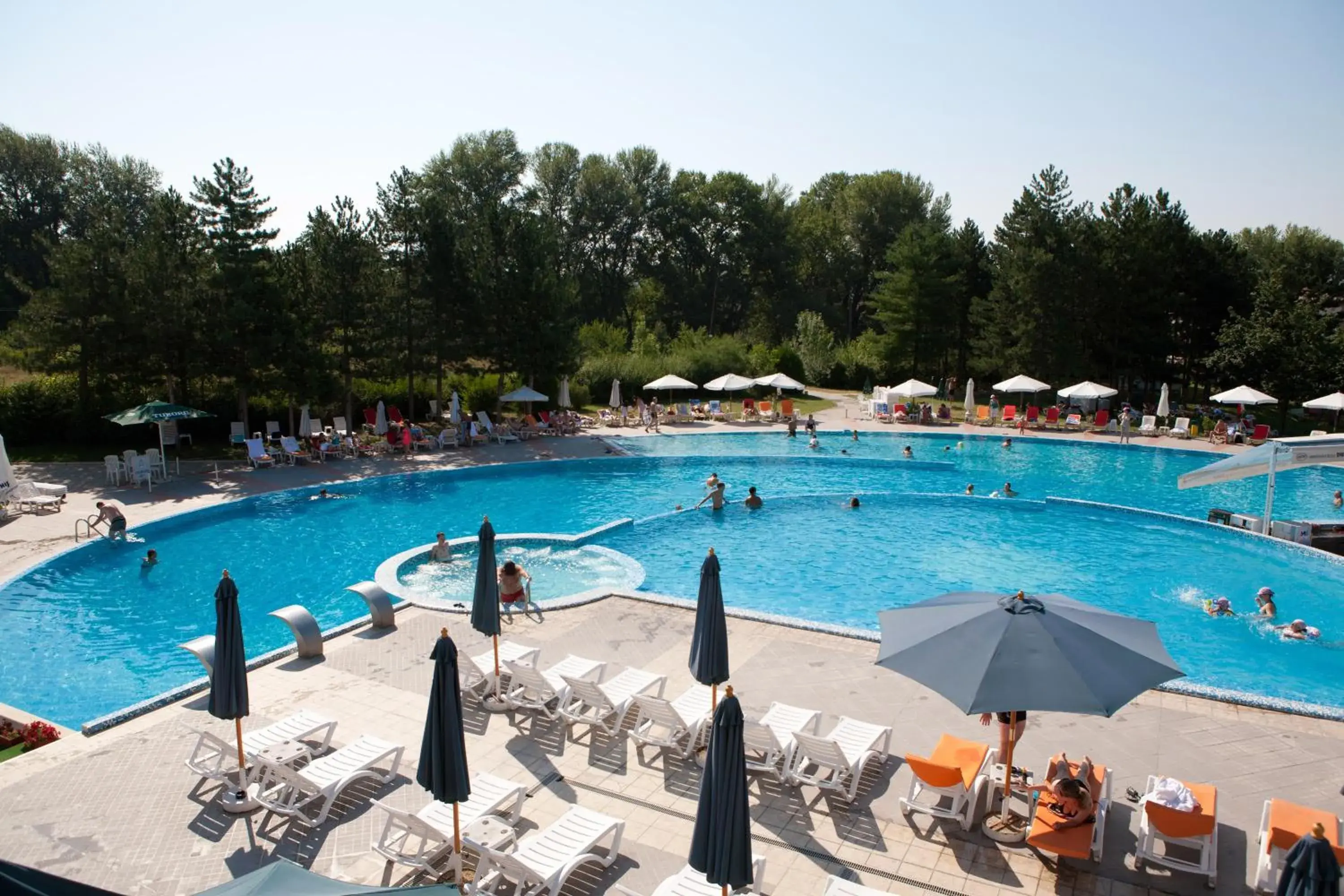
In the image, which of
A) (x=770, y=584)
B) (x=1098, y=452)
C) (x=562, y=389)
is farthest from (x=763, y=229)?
(x=770, y=584)

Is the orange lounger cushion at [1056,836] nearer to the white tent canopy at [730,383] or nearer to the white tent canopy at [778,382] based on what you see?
the white tent canopy at [730,383]

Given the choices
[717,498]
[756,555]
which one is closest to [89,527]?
[717,498]

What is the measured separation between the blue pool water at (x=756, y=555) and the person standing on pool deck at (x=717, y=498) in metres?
0.31

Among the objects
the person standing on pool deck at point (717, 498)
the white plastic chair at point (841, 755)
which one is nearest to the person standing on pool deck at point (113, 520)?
the person standing on pool deck at point (717, 498)

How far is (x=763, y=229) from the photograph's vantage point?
177 ft

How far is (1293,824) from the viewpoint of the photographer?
5.83 metres

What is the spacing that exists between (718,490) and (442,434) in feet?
35.0

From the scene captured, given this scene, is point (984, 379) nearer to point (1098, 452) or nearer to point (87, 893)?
point (1098, 452)

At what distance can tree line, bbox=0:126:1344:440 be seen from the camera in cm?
2361

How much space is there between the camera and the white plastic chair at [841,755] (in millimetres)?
6930

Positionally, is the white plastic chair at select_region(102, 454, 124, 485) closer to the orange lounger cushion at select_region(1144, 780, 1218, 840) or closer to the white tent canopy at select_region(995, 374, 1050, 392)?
the orange lounger cushion at select_region(1144, 780, 1218, 840)

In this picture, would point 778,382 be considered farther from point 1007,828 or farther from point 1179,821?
point 1179,821

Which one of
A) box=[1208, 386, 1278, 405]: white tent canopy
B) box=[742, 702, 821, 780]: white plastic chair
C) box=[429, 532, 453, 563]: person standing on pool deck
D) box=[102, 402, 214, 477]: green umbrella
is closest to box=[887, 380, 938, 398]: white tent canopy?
box=[1208, 386, 1278, 405]: white tent canopy

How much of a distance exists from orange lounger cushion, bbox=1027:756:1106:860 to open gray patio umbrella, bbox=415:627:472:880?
13.0ft
